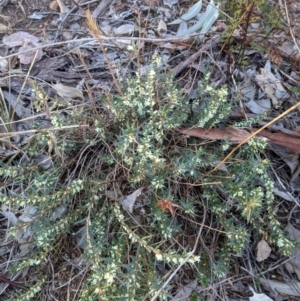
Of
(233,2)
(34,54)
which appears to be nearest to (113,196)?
(34,54)

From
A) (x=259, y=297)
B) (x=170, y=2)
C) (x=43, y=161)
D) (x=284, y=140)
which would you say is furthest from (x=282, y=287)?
(x=170, y=2)

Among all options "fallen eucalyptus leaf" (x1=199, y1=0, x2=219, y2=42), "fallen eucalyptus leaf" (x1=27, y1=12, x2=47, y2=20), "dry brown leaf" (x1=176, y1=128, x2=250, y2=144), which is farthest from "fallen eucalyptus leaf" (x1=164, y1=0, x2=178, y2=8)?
"dry brown leaf" (x1=176, y1=128, x2=250, y2=144)

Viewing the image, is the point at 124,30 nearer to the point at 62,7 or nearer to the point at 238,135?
the point at 62,7

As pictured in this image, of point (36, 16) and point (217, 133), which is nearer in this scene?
point (217, 133)

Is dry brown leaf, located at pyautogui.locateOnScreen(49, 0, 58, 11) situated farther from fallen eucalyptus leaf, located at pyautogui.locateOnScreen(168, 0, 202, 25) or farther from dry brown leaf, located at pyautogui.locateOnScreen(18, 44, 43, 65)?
fallen eucalyptus leaf, located at pyautogui.locateOnScreen(168, 0, 202, 25)

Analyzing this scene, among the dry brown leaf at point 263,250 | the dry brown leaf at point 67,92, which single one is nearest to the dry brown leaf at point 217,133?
the dry brown leaf at point 263,250
